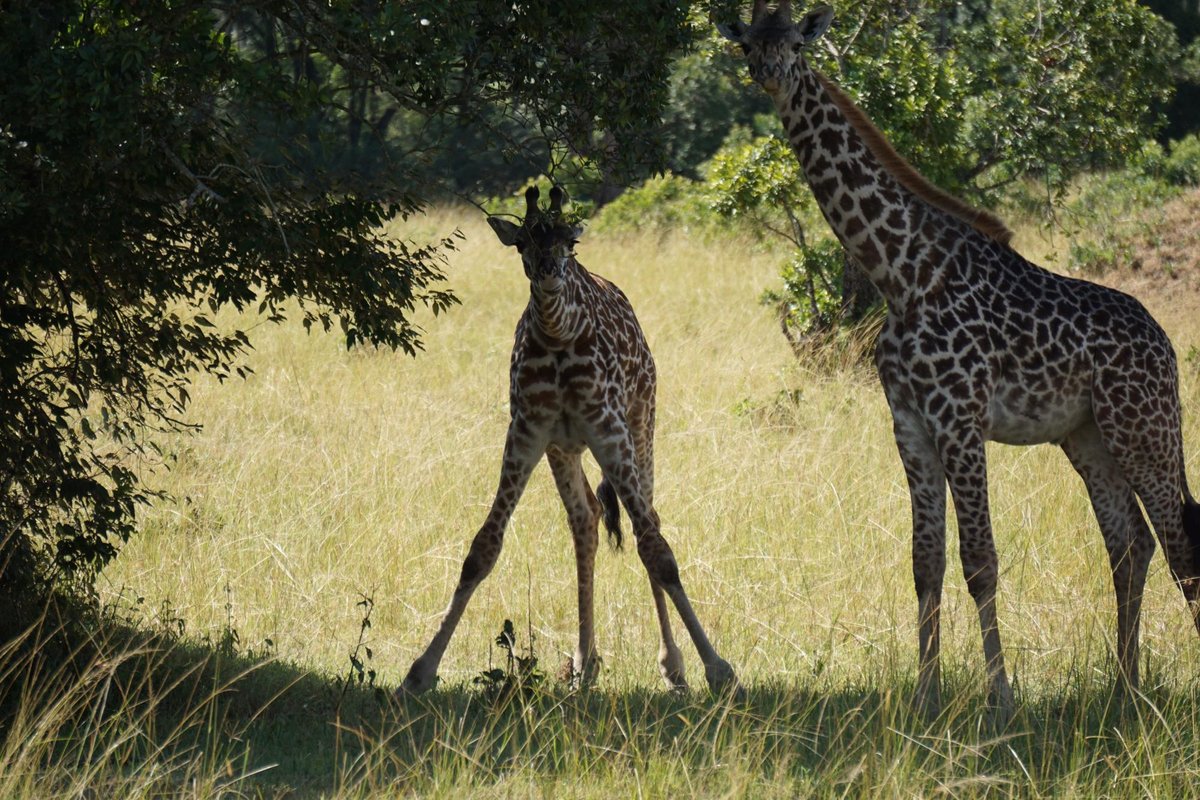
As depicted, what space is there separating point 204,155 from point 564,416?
5.95ft

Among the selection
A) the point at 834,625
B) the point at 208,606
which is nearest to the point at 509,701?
the point at 834,625

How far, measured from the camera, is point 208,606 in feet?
23.2

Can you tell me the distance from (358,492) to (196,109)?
376cm

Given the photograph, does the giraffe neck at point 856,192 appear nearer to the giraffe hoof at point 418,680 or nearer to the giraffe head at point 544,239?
the giraffe head at point 544,239

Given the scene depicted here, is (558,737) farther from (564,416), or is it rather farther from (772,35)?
(772,35)

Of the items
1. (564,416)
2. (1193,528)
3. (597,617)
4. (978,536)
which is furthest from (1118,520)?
(597,617)

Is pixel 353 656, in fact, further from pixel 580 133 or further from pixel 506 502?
pixel 580 133

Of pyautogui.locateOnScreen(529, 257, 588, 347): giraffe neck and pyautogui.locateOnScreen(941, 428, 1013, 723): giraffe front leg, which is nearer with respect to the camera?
pyautogui.locateOnScreen(941, 428, 1013, 723): giraffe front leg

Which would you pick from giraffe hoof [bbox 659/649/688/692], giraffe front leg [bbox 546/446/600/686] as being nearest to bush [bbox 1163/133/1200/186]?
giraffe front leg [bbox 546/446/600/686]

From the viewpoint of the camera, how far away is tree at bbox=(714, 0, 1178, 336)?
11.5 m

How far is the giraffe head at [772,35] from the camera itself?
5.58 meters

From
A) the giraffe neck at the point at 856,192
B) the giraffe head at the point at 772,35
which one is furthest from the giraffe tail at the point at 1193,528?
the giraffe head at the point at 772,35

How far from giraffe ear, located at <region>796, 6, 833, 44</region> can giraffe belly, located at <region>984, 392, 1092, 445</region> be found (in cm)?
161

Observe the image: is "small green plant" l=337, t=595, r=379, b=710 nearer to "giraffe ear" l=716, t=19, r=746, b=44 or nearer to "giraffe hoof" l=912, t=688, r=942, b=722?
"giraffe hoof" l=912, t=688, r=942, b=722
